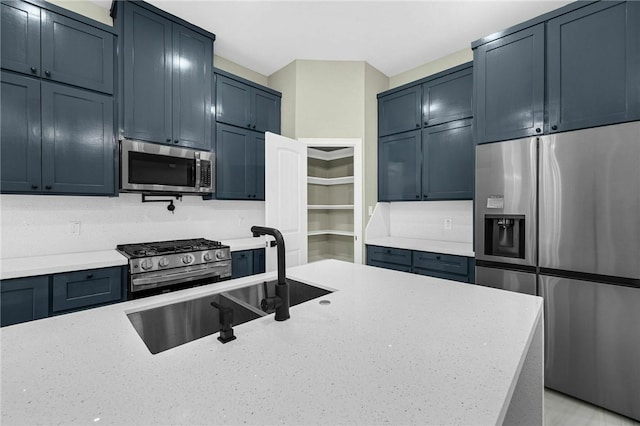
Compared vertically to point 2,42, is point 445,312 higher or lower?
lower

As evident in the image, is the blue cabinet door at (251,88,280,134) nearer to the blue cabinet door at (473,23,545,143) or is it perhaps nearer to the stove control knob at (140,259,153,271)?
the stove control knob at (140,259,153,271)

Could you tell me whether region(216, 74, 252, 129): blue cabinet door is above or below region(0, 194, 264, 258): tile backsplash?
above

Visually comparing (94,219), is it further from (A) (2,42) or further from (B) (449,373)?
(B) (449,373)

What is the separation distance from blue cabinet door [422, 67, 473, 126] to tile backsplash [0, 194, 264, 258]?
101 inches

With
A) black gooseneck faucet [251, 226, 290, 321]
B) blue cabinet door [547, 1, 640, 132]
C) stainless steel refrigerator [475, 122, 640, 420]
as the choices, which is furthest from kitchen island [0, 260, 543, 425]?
blue cabinet door [547, 1, 640, 132]

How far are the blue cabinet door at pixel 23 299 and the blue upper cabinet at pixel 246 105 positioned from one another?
6.66 ft

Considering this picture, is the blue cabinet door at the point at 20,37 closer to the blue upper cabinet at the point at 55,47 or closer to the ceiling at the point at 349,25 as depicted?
the blue upper cabinet at the point at 55,47

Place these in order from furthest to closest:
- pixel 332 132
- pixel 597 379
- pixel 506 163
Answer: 1. pixel 332 132
2. pixel 506 163
3. pixel 597 379

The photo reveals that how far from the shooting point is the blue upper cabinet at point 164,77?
96.2 inches

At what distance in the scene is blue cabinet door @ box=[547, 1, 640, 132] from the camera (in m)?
1.79

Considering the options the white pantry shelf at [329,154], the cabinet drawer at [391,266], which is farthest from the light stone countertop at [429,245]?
the white pantry shelf at [329,154]

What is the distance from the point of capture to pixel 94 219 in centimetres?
252

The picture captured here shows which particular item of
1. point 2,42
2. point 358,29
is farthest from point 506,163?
point 2,42

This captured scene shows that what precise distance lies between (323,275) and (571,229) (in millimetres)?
1686
